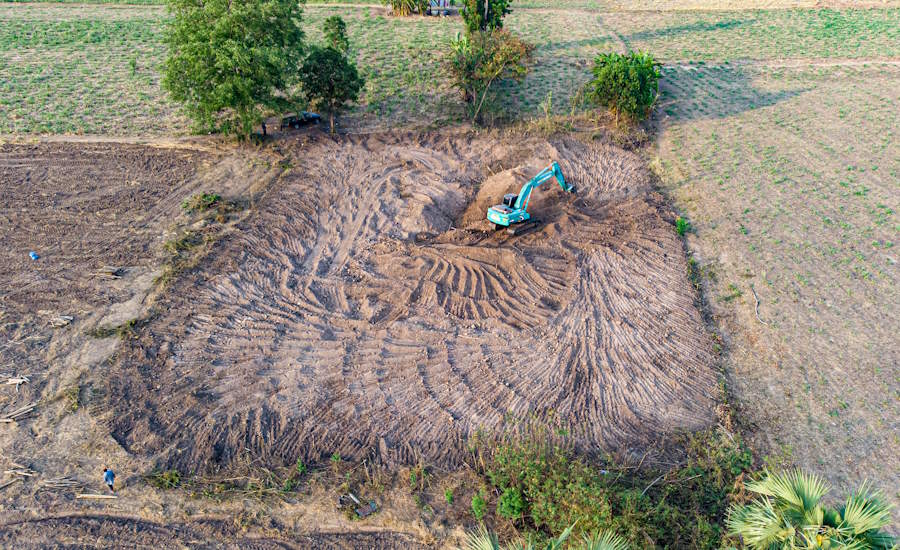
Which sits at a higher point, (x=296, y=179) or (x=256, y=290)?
(x=296, y=179)

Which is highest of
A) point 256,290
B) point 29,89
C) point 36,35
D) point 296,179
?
point 36,35

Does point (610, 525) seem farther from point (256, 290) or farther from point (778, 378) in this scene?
point (256, 290)

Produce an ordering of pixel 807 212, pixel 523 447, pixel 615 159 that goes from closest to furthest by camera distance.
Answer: pixel 523 447, pixel 807 212, pixel 615 159

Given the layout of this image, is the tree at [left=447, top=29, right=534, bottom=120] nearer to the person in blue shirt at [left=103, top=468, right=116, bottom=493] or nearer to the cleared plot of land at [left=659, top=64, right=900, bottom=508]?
the cleared plot of land at [left=659, top=64, right=900, bottom=508]

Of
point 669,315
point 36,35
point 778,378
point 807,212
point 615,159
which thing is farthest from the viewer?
point 36,35

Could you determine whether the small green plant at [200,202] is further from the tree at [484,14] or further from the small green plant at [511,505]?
the tree at [484,14]

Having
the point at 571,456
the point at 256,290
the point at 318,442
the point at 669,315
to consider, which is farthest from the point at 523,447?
the point at 256,290

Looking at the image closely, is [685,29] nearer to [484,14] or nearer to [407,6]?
[484,14]

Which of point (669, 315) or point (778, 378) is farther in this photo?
point (669, 315)
